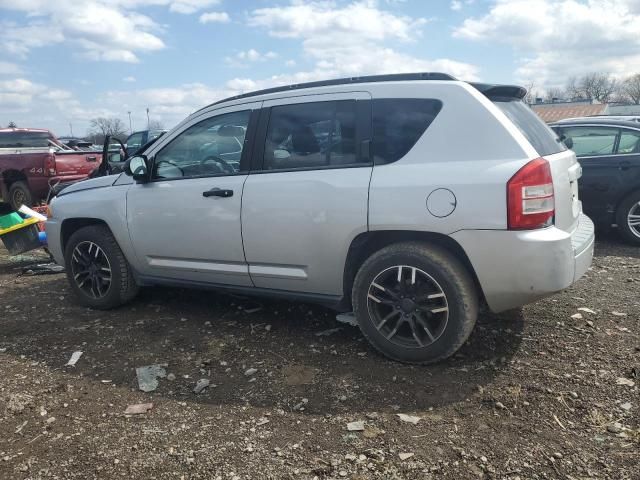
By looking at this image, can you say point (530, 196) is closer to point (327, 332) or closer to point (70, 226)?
point (327, 332)

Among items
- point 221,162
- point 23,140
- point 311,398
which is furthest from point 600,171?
→ point 23,140

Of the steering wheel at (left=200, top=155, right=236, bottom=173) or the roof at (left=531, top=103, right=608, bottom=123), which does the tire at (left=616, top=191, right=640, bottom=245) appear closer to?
the steering wheel at (left=200, top=155, right=236, bottom=173)

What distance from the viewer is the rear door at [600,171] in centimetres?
694

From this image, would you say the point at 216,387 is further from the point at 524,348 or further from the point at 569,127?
the point at 569,127

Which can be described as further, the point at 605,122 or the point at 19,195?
the point at 19,195

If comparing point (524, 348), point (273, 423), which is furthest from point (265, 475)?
point (524, 348)

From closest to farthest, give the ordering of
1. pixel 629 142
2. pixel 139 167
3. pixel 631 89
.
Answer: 1. pixel 139 167
2. pixel 629 142
3. pixel 631 89

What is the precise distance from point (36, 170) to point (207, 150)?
7788mm

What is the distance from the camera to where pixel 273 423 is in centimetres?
301

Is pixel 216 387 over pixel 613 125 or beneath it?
beneath

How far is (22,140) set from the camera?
14.4 metres

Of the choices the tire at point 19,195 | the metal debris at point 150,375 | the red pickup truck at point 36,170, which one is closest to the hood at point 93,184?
the metal debris at point 150,375

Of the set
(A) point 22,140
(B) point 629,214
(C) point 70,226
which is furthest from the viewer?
(A) point 22,140

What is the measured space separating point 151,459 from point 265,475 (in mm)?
629
